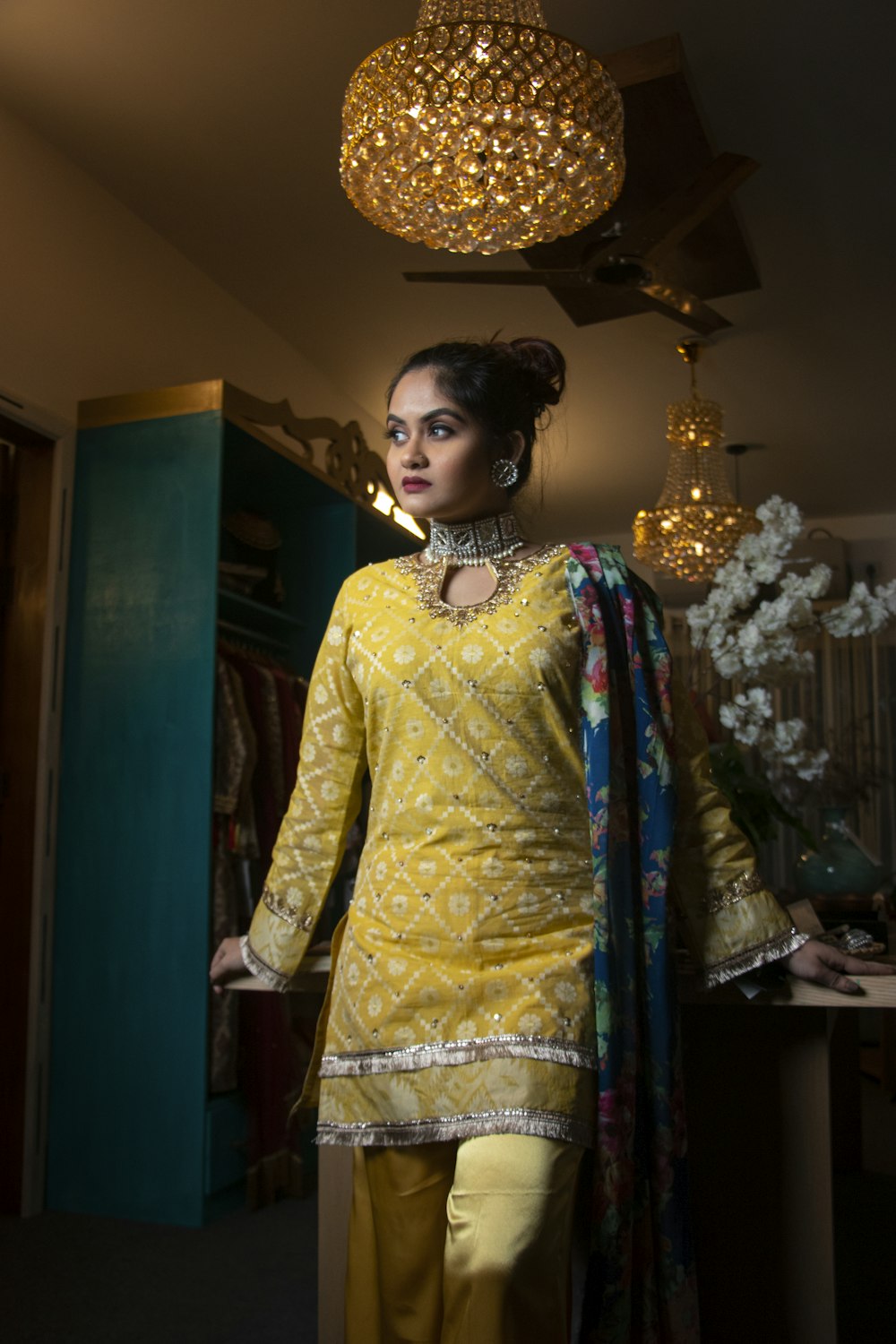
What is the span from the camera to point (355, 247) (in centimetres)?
394

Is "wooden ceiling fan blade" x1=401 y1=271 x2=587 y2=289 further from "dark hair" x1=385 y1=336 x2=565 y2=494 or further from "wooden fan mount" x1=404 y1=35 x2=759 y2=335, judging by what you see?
"dark hair" x1=385 y1=336 x2=565 y2=494

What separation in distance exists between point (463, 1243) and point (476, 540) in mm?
843

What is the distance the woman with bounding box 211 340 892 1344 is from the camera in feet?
3.98

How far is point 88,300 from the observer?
11.3 feet

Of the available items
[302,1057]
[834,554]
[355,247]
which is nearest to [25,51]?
[355,247]

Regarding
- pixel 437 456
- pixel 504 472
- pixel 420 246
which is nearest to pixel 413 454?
pixel 437 456

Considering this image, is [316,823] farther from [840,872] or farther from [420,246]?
[420,246]

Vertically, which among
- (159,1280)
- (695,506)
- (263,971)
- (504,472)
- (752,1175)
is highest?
(695,506)

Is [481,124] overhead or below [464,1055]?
overhead

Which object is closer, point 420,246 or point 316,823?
point 316,823

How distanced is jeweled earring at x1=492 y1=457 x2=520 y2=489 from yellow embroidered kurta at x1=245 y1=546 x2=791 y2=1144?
115 millimetres

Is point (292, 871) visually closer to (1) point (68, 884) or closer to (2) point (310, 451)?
(1) point (68, 884)

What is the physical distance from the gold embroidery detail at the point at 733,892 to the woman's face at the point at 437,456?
22.7 inches

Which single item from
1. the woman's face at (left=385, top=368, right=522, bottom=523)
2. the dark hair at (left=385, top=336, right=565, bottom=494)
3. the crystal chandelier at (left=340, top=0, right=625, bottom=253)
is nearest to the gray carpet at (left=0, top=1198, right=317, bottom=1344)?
the woman's face at (left=385, top=368, right=522, bottom=523)
